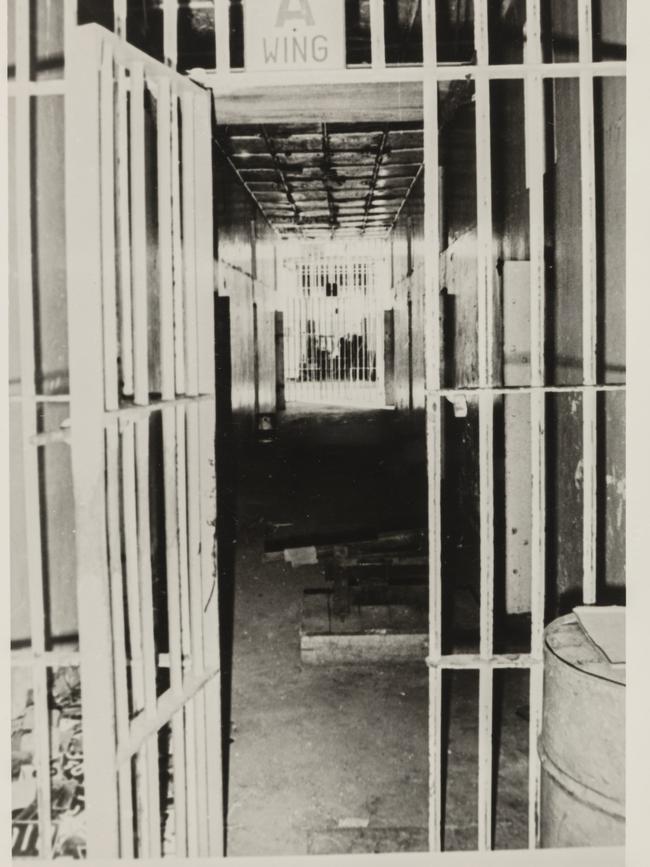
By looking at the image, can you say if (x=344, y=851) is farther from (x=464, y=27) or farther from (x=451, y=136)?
(x=451, y=136)

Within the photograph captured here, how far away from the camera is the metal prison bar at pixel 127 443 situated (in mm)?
1983

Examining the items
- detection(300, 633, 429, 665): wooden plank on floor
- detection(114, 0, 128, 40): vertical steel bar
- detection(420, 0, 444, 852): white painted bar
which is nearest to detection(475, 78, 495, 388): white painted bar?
detection(420, 0, 444, 852): white painted bar

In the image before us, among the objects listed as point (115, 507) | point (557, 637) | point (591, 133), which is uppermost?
point (591, 133)

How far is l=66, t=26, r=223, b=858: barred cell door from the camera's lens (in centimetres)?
198

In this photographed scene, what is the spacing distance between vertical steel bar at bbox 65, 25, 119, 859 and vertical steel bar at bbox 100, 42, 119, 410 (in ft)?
0.23

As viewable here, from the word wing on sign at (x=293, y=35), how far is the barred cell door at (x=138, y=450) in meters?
0.32

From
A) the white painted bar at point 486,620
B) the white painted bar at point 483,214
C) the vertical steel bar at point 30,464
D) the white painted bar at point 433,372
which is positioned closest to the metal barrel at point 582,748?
the white painted bar at point 486,620

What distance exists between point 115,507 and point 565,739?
1.54 metres

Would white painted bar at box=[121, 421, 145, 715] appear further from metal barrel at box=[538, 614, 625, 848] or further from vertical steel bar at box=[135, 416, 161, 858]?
metal barrel at box=[538, 614, 625, 848]

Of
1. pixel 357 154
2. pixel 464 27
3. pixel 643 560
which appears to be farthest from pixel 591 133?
pixel 357 154

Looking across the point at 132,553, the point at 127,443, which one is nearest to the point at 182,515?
the point at 132,553

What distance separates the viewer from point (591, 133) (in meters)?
2.55

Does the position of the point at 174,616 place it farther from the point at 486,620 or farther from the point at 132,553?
the point at 486,620

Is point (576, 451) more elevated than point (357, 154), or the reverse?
point (357, 154)
